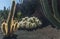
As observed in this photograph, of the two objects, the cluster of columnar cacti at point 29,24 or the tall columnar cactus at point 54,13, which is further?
the cluster of columnar cacti at point 29,24

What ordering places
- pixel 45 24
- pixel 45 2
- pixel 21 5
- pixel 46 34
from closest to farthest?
1. pixel 45 2
2. pixel 46 34
3. pixel 45 24
4. pixel 21 5

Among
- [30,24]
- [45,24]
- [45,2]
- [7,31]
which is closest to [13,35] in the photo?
[7,31]

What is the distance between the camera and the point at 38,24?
1197 centimetres

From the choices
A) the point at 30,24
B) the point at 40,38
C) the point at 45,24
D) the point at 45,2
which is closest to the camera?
the point at 45,2

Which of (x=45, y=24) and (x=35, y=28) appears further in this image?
(x=45, y=24)

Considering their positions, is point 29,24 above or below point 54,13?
below

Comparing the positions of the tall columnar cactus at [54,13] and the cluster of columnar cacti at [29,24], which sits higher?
the tall columnar cactus at [54,13]

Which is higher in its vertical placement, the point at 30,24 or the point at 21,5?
the point at 21,5

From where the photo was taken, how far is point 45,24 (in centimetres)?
1278

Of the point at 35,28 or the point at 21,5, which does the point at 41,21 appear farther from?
the point at 21,5

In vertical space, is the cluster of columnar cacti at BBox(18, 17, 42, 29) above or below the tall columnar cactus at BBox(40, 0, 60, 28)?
below

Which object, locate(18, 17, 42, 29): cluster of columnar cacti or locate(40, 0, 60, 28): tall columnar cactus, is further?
locate(18, 17, 42, 29): cluster of columnar cacti

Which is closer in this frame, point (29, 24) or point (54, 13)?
point (54, 13)

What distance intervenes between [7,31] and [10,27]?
0.44 meters
